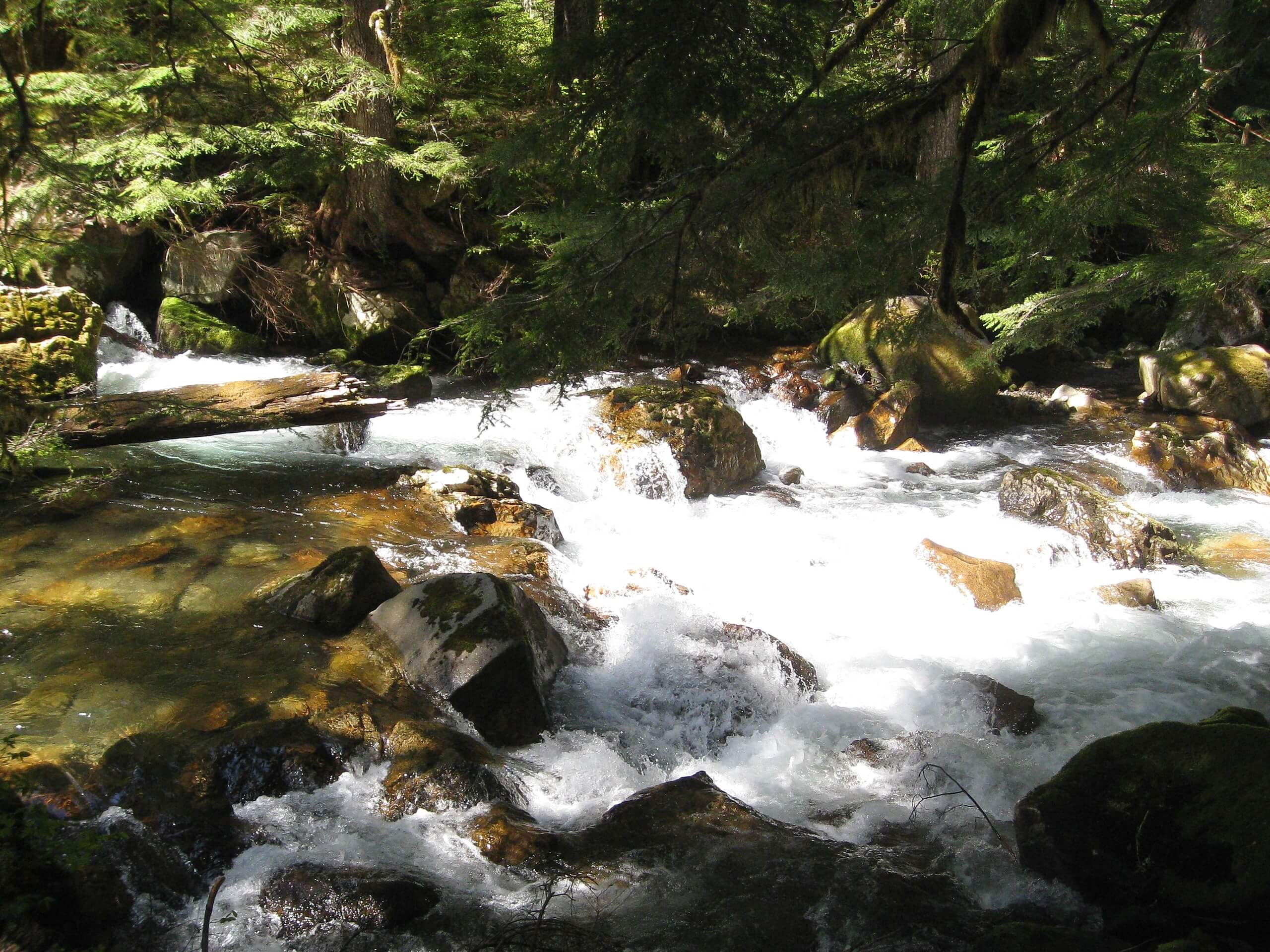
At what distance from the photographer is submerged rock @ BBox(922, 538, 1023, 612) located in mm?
7727

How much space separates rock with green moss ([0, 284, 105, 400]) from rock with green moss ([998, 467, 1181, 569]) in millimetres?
10243

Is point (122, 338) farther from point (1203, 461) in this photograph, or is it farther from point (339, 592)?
point (1203, 461)

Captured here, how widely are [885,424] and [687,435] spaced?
3.80 m

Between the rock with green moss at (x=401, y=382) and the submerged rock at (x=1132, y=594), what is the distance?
8.77 m

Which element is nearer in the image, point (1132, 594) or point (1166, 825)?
point (1166, 825)

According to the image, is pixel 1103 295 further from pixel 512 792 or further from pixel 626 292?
pixel 512 792

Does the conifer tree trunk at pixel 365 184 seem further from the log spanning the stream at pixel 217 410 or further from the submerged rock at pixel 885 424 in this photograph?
the submerged rock at pixel 885 424

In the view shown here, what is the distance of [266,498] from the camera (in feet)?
26.5

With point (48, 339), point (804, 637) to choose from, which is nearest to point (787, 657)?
point (804, 637)

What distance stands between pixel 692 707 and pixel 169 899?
3.34 m

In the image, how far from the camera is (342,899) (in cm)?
358

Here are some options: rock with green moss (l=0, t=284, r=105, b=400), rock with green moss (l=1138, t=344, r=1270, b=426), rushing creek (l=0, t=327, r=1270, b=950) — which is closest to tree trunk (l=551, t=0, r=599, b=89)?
rushing creek (l=0, t=327, r=1270, b=950)

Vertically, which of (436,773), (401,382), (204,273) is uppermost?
(204,273)

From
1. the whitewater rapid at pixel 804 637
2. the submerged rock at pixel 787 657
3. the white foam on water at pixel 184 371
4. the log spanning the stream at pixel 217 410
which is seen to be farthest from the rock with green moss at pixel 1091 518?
the white foam on water at pixel 184 371
